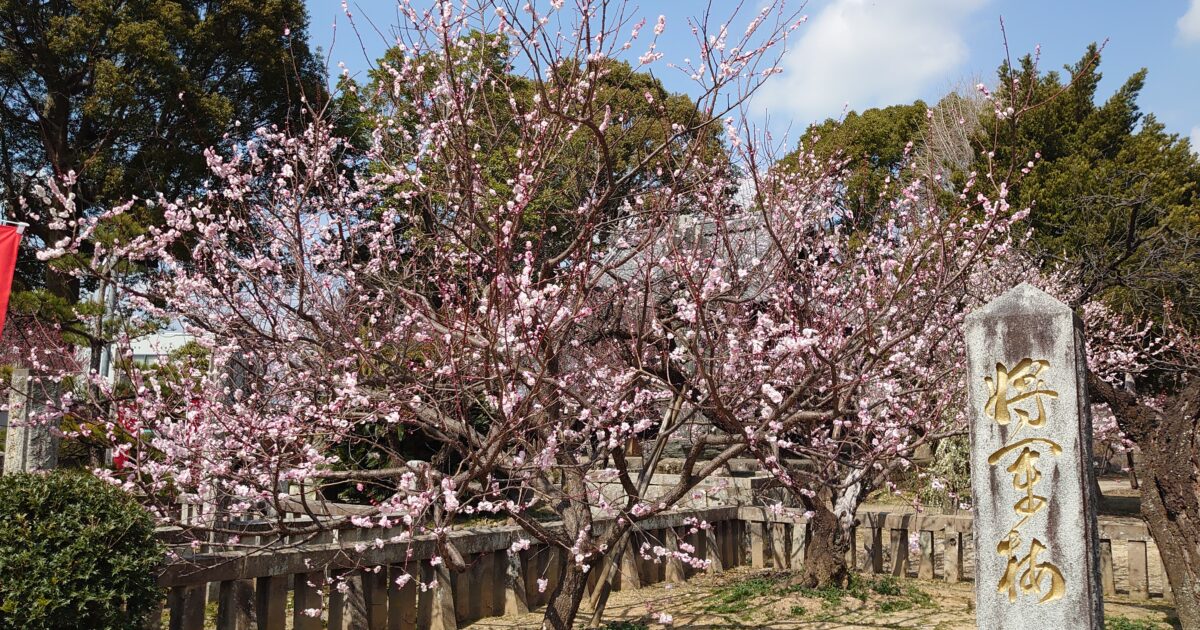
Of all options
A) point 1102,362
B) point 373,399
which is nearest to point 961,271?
point 373,399

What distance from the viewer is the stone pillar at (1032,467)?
14.1 feet

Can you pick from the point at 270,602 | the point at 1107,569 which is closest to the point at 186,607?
the point at 270,602

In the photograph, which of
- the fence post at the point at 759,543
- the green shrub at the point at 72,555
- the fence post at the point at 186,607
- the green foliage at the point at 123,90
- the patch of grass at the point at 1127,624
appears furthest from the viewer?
the green foliage at the point at 123,90

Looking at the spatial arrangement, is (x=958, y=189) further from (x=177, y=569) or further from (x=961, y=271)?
(x=177, y=569)

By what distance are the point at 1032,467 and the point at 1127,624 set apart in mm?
3080

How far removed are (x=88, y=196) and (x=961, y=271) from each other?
56.6 ft

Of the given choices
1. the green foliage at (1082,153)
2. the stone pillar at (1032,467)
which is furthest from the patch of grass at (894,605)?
the green foliage at (1082,153)

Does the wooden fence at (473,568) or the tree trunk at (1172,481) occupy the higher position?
the tree trunk at (1172,481)

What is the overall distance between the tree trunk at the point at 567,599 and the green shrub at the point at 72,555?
7.61ft

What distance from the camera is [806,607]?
7.01m

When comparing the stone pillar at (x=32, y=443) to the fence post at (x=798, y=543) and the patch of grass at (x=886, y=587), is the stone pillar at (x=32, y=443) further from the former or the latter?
the patch of grass at (x=886, y=587)

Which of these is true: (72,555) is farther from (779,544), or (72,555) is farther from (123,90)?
(123,90)

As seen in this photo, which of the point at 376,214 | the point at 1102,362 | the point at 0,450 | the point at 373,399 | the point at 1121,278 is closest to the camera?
the point at 373,399

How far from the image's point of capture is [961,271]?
5.20 metres
